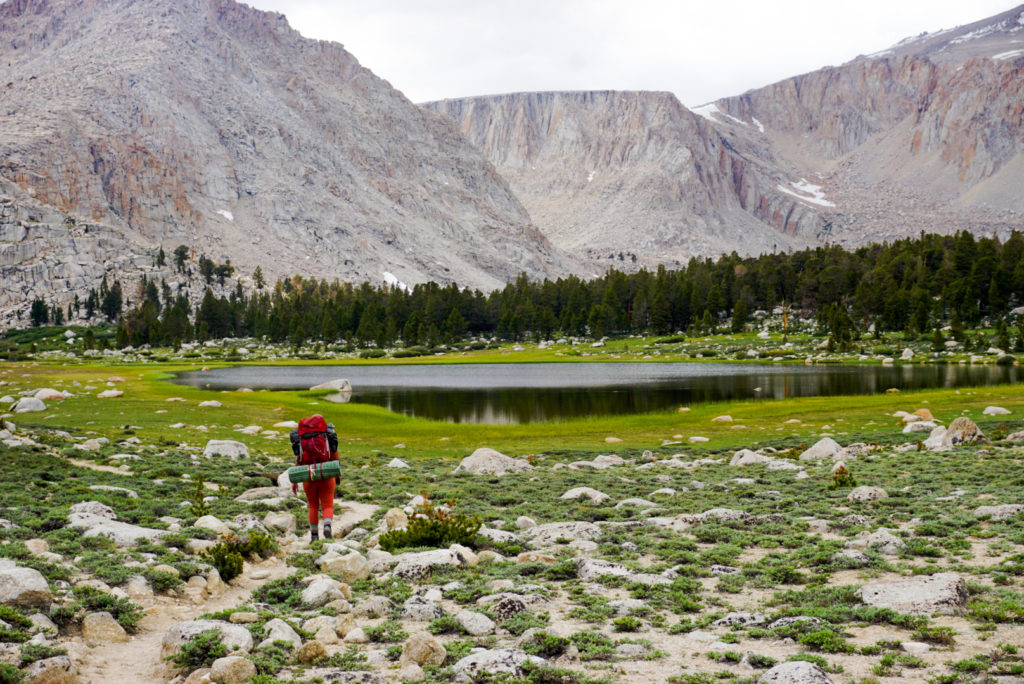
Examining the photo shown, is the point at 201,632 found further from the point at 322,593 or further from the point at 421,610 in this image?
the point at 421,610

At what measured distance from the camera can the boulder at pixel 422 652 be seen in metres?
8.64

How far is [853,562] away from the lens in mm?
12094

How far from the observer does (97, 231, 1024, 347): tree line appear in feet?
426

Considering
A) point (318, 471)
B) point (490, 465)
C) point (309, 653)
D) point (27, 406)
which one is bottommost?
point (490, 465)

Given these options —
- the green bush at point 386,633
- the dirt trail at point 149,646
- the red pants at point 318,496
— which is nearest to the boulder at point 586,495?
the red pants at point 318,496

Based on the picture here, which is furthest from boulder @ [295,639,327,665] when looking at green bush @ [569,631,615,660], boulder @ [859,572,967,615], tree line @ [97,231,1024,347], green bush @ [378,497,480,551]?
tree line @ [97,231,1024,347]

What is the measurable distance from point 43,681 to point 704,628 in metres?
8.46

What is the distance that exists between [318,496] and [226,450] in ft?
45.4

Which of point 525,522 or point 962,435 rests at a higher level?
point 962,435

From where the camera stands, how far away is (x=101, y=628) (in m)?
9.48

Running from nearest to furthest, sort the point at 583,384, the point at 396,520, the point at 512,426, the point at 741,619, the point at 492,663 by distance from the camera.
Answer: the point at 492,663, the point at 741,619, the point at 396,520, the point at 512,426, the point at 583,384

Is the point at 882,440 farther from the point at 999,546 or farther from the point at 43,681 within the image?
the point at 43,681

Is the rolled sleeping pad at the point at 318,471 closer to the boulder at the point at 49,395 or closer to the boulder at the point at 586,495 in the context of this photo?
the boulder at the point at 586,495

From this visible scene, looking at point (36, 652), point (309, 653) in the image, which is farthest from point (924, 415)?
point (36, 652)
